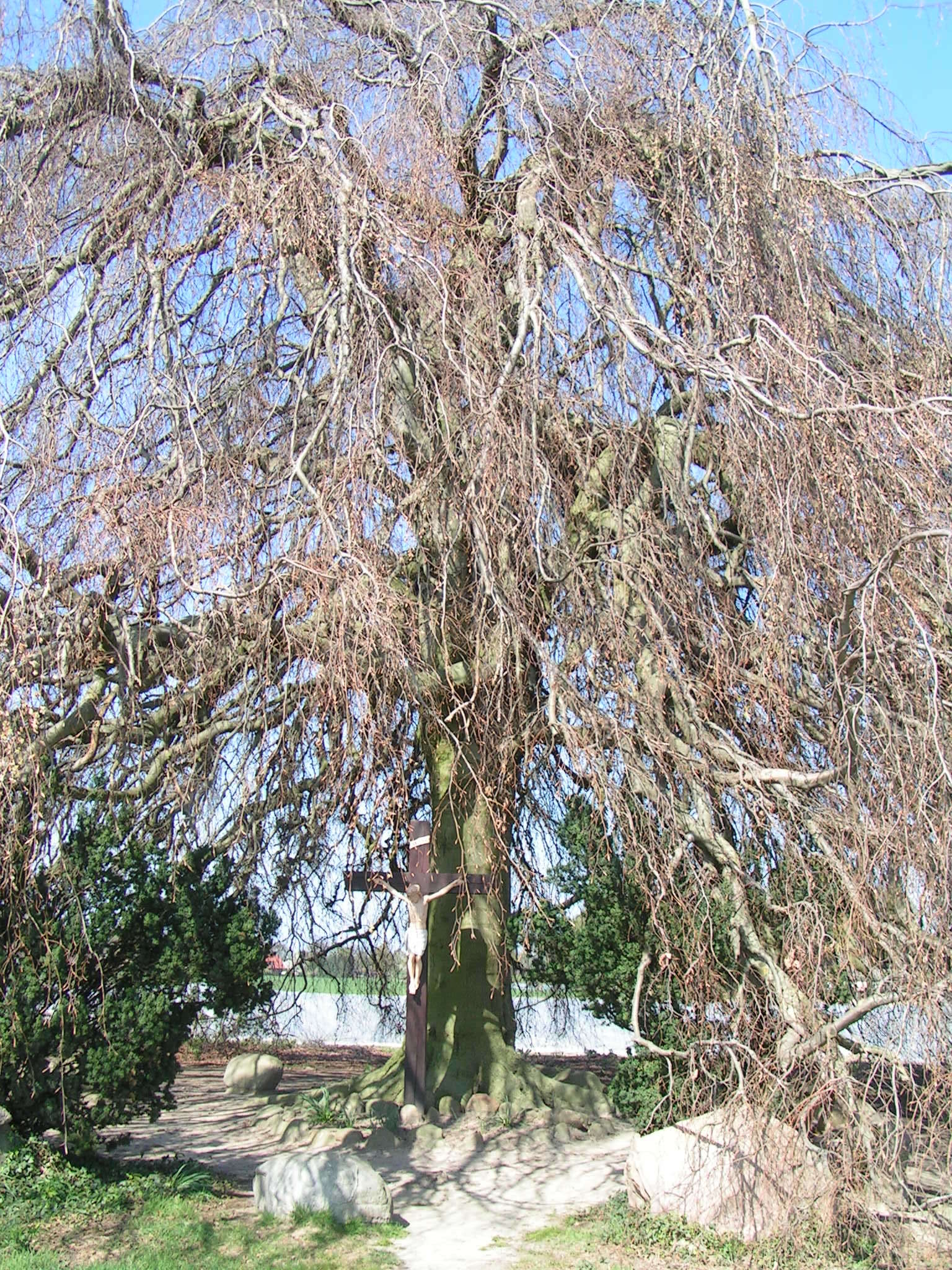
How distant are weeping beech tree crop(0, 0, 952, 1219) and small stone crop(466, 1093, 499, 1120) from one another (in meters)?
0.32

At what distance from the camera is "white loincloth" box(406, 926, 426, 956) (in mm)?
7688

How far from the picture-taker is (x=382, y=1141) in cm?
798

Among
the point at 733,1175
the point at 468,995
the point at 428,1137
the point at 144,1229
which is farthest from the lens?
the point at 468,995

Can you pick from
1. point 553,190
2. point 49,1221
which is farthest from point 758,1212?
point 553,190

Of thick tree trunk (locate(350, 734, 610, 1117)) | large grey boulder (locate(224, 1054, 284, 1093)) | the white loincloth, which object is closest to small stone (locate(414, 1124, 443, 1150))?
thick tree trunk (locate(350, 734, 610, 1117))

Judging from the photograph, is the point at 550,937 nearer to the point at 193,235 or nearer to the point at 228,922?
the point at 228,922

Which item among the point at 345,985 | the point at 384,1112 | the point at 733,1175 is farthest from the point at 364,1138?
the point at 733,1175

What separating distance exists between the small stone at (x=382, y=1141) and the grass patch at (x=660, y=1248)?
1849 mm

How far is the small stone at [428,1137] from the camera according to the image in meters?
7.92

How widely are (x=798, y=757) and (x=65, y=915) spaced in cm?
427

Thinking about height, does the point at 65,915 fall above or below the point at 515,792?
below

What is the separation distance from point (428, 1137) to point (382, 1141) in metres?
0.32

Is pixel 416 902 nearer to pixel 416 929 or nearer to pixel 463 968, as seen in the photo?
pixel 416 929

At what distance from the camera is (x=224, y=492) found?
653 centimetres
